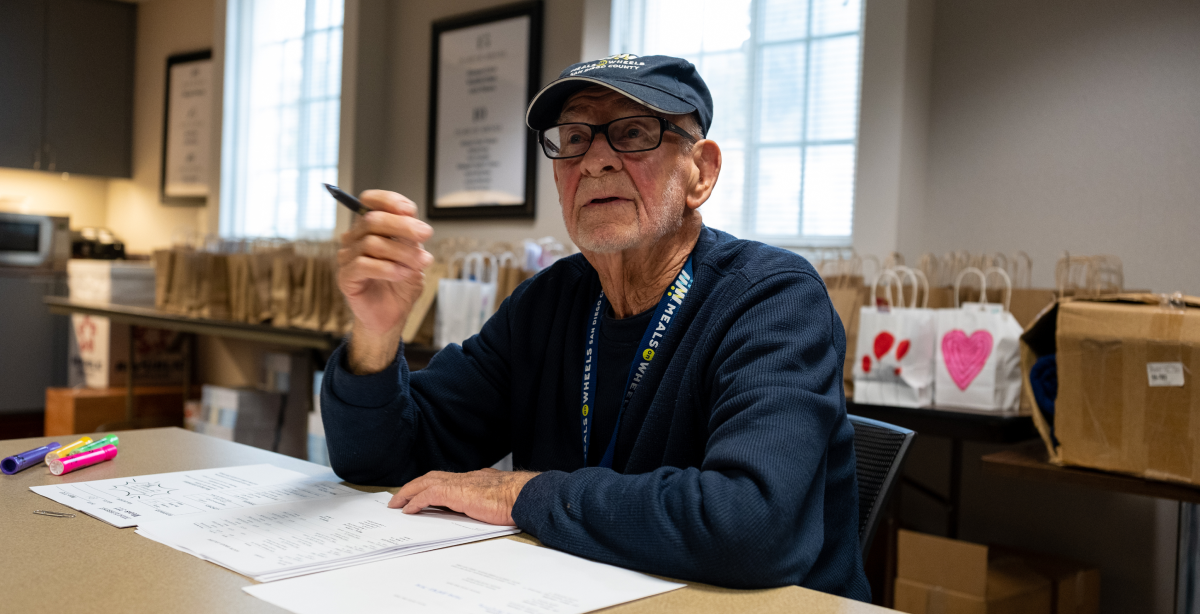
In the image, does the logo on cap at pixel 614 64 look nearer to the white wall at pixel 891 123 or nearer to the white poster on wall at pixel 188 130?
the white wall at pixel 891 123

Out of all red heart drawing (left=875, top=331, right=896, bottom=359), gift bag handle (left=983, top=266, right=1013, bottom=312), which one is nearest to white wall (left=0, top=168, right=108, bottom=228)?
red heart drawing (left=875, top=331, right=896, bottom=359)

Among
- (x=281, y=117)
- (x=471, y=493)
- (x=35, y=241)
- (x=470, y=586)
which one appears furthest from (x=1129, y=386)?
(x=35, y=241)

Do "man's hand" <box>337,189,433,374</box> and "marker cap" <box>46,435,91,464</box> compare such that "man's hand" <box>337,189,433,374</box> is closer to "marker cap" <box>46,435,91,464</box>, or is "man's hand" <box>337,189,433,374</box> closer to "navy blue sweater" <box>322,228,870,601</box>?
"navy blue sweater" <box>322,228,870,601</box>

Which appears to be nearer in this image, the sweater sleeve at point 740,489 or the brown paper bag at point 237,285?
the sweater sleeve at point 740,489

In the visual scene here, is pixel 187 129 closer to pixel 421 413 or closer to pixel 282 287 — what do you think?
pixel 282 287

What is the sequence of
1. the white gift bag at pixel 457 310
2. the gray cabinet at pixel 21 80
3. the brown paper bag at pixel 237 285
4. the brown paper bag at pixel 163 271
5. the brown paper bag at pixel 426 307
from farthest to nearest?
the gray cabinet at pixel 21 80, the brown paper bag at pixel 163 271, the brown paper bag at pixel 237 285, the brown paper bag at pixel 426 307, the white gift bag at pixel 457 310

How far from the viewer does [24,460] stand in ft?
4.12

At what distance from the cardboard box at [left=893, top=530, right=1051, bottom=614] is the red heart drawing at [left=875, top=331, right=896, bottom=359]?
1.68 feet

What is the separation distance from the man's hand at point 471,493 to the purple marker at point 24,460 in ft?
1.82

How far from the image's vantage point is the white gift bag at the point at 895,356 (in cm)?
253

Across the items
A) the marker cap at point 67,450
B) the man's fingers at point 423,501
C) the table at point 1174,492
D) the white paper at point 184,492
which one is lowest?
the table at point 1174,492

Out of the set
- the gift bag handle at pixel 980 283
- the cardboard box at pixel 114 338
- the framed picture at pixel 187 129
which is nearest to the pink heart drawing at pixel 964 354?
the gift bag handle at pixel 980 283

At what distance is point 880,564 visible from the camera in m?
2.88

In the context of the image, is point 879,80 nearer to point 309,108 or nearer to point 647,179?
point 647,179
